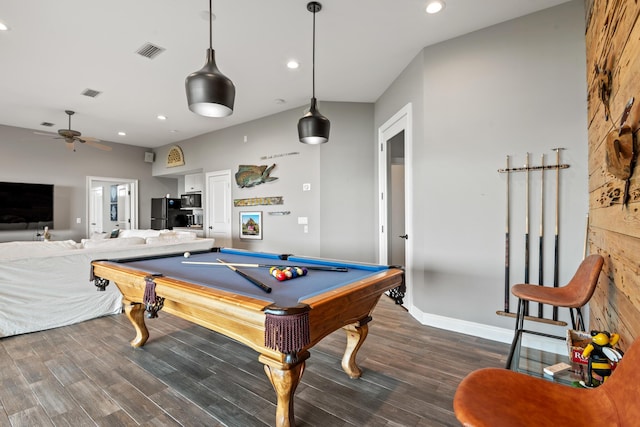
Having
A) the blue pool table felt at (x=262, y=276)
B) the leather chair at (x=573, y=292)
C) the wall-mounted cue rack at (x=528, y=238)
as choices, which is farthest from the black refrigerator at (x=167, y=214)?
the leather chair at (x=573, y=292)

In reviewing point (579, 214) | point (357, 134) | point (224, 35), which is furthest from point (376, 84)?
point (579, 214)

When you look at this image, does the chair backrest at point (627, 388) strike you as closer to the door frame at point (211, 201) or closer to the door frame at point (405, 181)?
the door frame at point (405, 181)

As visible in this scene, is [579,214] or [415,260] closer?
[579,214]

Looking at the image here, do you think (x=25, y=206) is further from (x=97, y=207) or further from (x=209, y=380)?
(x=209, y=380)

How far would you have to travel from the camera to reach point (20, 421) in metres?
1.67

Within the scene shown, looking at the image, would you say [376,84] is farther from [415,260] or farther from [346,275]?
[346,275]

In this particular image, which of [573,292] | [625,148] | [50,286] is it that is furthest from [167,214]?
[625,148]

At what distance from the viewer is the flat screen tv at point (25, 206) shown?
18.7 feet

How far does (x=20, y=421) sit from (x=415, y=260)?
3.21m

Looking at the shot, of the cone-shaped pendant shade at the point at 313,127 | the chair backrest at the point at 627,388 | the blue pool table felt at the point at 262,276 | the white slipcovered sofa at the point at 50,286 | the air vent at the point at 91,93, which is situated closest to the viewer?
the chair backrest at the point at 627,388

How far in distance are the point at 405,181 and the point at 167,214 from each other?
6.06 meters

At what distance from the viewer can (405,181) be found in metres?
3.42

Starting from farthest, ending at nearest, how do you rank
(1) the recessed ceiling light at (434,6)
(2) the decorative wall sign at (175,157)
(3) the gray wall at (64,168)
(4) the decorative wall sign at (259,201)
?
(2) the decorative wall sign at (175,157)
(3) the gray wall at (64,168)
(4) the decorative wall sign at (259,201)
(1) the recessed ceiling light at (434,6)

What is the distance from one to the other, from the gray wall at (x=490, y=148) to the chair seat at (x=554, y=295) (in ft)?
1.87
